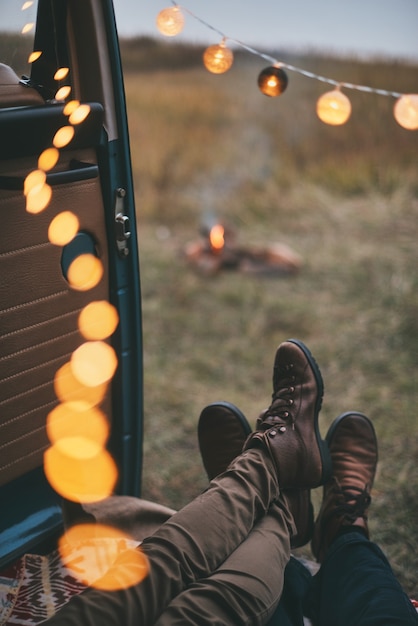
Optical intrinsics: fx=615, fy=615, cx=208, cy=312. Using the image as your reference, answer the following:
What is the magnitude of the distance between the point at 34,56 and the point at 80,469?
1.08 meters

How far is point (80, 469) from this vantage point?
5.67 feet

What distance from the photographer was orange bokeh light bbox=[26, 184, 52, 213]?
138cm

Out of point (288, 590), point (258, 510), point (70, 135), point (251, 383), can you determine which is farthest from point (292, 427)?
point (251, 383)

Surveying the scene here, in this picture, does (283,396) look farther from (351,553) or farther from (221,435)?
(351,553)

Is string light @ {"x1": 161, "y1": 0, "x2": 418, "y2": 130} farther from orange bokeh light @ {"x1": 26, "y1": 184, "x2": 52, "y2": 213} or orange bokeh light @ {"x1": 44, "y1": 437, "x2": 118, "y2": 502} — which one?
orange bokeh light @ {"x1": 44, "y1": 437, "x2": 118, "y2": 502}

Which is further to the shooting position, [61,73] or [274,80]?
[274,80]

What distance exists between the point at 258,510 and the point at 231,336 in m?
1.96

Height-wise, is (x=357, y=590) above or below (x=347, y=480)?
above

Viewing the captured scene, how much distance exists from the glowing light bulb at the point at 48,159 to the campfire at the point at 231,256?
2.55 m

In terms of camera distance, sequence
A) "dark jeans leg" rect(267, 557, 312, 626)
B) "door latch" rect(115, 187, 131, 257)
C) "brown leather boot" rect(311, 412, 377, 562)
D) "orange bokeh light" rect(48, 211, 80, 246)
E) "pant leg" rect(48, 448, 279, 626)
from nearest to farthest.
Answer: "pant leg" rect(48, 448, 279, 626) < "dark jeans leg" rect(267, 557, 312, 626) < "orange bokeh light" rect(48, 211, 80, 246) < "door latch" rect(115, 187, 131, 257) < "brown leather boot" rect(311, 412, 377, 562)

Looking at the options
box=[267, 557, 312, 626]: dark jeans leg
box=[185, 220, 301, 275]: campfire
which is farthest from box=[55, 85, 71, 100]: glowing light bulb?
box=[185, 220, 301, 275]: campfire

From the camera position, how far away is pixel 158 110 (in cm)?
494

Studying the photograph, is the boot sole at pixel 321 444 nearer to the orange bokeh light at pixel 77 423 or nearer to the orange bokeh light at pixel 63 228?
the orange bokeh light at pixel 77 423

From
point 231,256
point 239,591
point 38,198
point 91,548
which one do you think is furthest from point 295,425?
point 231,256
